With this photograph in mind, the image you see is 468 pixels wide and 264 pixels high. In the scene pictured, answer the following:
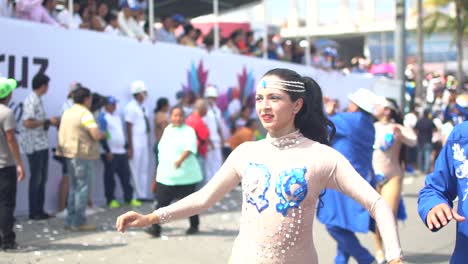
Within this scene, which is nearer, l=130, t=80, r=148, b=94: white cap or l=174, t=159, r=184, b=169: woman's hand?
l=174, t=159, r=184, b=169: woman's hand

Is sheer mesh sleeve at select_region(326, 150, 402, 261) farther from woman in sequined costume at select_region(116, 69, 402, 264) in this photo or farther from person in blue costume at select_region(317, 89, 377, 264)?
person in blue costume at select_region(317, 89, 377, 264)

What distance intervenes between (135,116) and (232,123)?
146 inches

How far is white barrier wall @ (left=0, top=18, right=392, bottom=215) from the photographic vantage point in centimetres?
941

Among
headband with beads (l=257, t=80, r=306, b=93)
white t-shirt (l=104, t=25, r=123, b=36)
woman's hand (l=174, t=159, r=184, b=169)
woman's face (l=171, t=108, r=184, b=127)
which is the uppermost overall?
white t-shirt (l=104, t=25, r=123, b=36)

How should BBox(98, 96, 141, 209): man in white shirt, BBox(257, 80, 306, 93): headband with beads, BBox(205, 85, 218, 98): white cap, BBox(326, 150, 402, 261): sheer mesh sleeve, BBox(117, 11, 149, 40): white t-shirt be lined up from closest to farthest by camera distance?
BBox(326, 150, 402, 261): sheer mesh sleeve, BBox(257, 80, 306, 93): headband with beads, BBox(98, 96, 141, 209): man in white shirt, BBox(117, 11, 149, 40): white t-shirt, BBox(205, 85, 218, 98): white cap

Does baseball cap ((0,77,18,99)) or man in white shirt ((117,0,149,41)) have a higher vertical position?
man in white shirt ((117,0,149,41))

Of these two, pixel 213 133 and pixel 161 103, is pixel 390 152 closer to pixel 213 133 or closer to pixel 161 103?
pixel 161 103

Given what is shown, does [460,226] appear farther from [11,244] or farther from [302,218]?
[11,244]

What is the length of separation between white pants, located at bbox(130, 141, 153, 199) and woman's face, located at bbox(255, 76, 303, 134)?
8209mm

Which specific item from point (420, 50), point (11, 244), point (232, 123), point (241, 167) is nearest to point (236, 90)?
point (232, 123)

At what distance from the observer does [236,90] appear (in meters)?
14.9

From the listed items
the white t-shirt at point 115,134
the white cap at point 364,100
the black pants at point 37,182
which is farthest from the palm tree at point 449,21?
the white cap at point 364,100

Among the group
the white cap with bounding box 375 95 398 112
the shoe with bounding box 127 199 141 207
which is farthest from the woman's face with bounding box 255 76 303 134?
the shoe with bounding box 127 199 141 207

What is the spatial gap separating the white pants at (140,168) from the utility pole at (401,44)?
28.6ft
